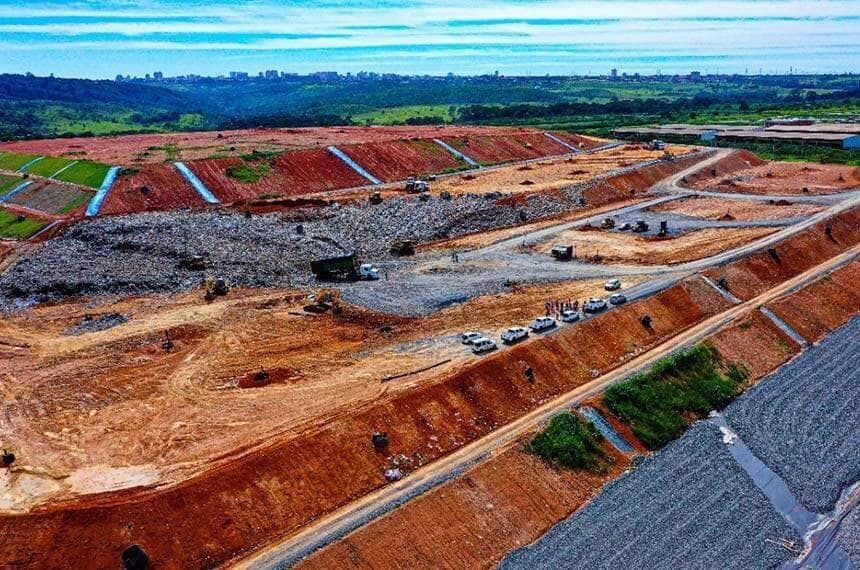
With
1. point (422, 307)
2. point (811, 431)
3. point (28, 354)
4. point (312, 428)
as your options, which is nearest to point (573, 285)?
point (422, 307)

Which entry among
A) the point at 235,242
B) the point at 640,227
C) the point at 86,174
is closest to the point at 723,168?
the point at 640,227

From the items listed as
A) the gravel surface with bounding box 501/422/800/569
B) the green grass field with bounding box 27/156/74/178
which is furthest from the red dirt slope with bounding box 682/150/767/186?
the green grass field with bounding box 27/156/74/178

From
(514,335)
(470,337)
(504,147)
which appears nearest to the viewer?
(514,335)

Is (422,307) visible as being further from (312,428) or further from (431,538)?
(431,538)

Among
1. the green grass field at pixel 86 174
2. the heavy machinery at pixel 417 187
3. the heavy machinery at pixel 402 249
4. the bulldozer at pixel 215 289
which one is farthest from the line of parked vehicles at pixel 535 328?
the green grass field at pixel 86 174

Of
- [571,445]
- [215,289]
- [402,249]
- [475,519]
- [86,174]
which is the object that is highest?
[86,174]

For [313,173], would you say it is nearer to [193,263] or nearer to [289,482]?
[193,263]

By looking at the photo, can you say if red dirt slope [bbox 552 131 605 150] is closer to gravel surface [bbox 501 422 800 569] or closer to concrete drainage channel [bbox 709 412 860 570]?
concrete drainage channel [bbox 709 412 860 570]
